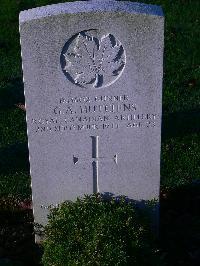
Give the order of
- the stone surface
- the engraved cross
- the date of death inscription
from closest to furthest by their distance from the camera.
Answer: the stone surface
the date of death inscription
the engraved cross

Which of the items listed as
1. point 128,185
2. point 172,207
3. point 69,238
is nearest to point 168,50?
point 172,207

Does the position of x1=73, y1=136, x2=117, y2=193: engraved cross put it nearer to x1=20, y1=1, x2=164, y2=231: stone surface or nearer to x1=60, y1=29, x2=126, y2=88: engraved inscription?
Answer: x1=20, y1=1, x2=164, y2=231: stone surface

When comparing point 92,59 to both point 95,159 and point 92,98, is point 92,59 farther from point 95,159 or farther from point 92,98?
point 95,159

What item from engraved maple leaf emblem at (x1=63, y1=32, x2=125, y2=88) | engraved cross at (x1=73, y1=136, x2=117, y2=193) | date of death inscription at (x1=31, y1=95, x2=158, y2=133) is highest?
engraved maple leaf emblem at (x1=63, y1=32, x2=125, y2=88)

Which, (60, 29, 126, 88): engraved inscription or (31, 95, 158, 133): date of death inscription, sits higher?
(60, 29, 126, 88): engraved inscription

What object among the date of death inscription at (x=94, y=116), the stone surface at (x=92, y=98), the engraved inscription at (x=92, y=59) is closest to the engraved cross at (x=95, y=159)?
the stone surface at (x=92, y=98)

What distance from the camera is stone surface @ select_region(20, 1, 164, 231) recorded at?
4.61 metres

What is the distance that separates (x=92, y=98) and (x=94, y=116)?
0.53 feet

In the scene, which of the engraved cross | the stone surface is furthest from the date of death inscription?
the engraved cross

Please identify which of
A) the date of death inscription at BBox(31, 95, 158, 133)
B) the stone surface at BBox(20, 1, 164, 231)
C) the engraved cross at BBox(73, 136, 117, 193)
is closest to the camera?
the stone surface at BBox(20, 1, 164, 231)

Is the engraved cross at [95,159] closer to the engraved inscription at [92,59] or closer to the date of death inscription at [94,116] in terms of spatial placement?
the date of death inscription at [94,116]

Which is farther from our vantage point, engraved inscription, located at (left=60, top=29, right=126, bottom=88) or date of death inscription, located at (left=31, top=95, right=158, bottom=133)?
date of death inscription, located at (left=31, top=95, right=158, bottom=133)

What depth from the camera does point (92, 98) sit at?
16.1ft

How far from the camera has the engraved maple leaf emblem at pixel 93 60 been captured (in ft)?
15.3
